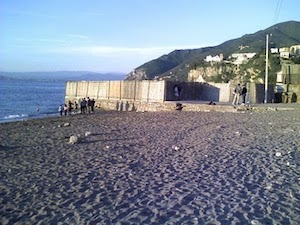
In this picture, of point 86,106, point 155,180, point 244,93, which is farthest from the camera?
point 86,106

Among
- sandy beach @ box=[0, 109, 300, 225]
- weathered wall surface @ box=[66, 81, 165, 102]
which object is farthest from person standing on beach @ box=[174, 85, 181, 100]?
sandy beach @ box=[0, 109, 300, 225]

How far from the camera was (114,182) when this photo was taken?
8281mm

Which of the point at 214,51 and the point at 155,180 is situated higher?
the point at 214,51

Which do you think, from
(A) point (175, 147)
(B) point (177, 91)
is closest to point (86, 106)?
(B) point (177, 91)

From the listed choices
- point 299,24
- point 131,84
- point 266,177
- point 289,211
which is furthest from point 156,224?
point 299,24

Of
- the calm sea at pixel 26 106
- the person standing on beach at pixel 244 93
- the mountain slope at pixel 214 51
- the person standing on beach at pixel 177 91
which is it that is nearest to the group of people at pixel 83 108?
the calm sea at pixel 26 106

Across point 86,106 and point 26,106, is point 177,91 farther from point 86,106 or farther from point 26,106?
point 26,106

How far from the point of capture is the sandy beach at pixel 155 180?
6246 mm

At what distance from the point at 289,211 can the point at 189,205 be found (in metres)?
1.69

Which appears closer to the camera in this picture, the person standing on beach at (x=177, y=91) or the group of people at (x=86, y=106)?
the person standing on beach at (x=177, y=91)

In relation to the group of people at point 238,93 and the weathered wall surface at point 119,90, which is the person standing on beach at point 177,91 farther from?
the group of people at point 238,93

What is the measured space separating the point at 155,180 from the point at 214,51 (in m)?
164

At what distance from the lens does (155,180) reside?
8359mm

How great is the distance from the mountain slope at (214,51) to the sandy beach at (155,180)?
10719 centimetres
